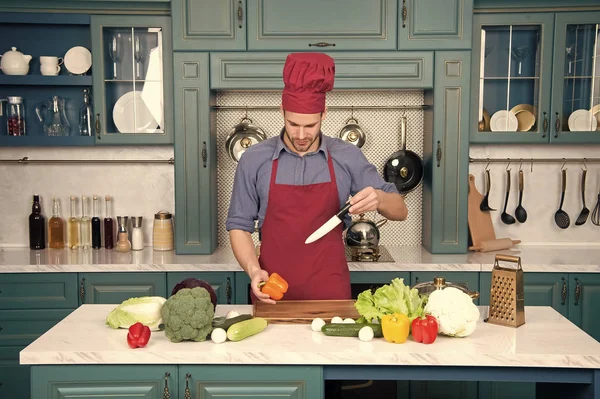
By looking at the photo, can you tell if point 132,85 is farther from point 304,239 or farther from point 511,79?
point 511,79

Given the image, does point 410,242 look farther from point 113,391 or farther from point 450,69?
point 113,391

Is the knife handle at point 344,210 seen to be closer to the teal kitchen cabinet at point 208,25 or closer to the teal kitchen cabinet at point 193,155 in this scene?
the teal kitchen cabinet at point 193,155

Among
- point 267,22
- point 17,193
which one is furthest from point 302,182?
point 17,193

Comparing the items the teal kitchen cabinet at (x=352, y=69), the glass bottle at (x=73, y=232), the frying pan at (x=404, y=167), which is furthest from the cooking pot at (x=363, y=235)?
the glass bottle at (x=73, y=232)

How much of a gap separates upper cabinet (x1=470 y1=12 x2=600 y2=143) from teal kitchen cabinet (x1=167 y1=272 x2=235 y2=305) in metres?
1.86

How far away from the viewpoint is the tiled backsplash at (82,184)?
16.6 feet

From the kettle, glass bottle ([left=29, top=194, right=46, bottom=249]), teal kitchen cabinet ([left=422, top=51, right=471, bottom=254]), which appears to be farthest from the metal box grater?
the kettle

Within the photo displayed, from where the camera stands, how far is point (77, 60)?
188 inches

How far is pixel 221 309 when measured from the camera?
3033 millimetres

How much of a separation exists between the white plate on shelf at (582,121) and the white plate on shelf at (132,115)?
9.14 feet

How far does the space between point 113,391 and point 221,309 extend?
68 cm

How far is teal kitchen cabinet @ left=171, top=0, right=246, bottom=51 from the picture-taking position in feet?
14.6

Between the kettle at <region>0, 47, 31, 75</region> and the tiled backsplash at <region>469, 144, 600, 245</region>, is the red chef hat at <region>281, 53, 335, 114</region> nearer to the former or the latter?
the tiled backsplash at <region>469, 144, 600, 245</region>

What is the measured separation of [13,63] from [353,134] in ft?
7.72
